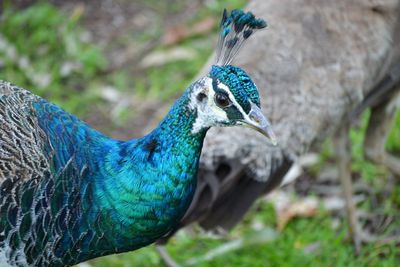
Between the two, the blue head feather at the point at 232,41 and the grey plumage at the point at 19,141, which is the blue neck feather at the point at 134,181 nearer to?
the grey plumage at the point at 19,141

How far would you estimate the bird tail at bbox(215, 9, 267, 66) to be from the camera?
2.14 m

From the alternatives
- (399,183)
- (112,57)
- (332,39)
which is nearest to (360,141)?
(399,183)

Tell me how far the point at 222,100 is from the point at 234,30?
265 mm

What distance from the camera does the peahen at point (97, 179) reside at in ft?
6.81

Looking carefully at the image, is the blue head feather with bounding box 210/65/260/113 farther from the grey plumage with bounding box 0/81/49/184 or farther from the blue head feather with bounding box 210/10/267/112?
the grey plumage with bounding box 0/81/49/184

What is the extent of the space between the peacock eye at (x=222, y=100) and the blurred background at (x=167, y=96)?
1.35m

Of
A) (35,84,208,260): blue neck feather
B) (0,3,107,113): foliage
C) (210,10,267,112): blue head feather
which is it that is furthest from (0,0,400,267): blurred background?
(210,10,267,112): blue head feather

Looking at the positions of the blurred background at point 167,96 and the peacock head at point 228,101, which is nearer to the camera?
the peacock head at point 228,101

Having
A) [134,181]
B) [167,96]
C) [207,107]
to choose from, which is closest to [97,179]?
[134,181]

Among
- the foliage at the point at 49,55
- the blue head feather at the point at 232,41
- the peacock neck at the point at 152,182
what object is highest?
the foliage at the point at 49,55

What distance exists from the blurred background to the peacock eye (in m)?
1.35

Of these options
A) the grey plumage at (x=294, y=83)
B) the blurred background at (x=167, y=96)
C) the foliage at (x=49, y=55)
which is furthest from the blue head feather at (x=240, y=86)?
the foliage at (x=49, y=55)

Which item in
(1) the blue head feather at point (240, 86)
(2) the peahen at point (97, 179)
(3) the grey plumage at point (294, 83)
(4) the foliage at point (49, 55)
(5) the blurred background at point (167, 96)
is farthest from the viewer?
(4) the foliage at point (49, 55)

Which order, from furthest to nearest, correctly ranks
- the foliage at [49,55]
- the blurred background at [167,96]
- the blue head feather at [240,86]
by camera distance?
the foliage at [49,55]
the blurred background at [167,96]
the blue head feather at [240,86]
